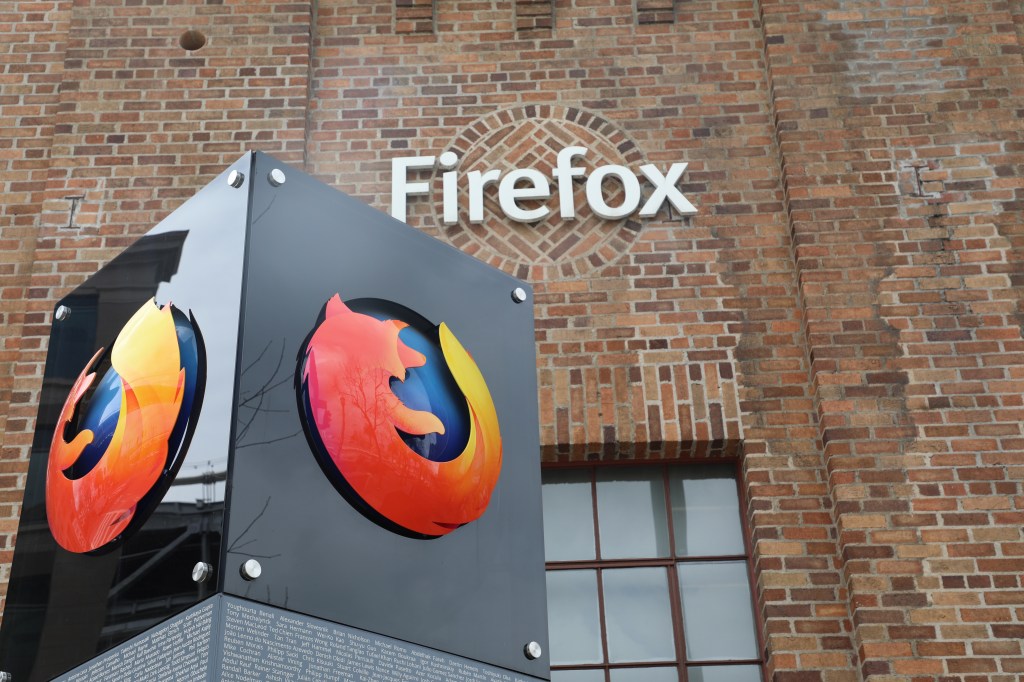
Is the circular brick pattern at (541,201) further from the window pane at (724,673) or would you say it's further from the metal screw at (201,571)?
the metal screw at (201,571)

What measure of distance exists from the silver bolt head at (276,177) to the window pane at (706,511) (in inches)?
131

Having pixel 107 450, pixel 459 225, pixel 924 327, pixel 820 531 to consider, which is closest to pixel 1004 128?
pixel 924 327

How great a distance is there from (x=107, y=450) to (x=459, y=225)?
3.64 m

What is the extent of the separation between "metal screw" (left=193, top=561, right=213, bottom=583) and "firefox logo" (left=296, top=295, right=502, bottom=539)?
374 millimetres

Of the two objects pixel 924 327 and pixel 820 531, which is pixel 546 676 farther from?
pixel 924 327

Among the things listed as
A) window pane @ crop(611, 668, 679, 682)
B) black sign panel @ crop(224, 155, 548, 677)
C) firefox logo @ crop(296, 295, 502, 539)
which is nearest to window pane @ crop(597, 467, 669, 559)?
window pane @ crop(611, 668, 679, 682)

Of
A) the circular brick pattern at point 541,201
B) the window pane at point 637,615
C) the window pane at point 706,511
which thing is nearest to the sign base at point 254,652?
the window pane at point 637,615

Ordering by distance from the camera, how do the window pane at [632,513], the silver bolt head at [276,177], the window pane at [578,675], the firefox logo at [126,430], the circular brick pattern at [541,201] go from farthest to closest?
the circular brick pattern at [541,201]
the window pane at [632,513]
the window pane at [578,675]
the silver bolt head at [276,177]
the firefox logo at [126,430]

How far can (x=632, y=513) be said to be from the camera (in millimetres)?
6070

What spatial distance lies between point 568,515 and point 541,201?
172 centimetres

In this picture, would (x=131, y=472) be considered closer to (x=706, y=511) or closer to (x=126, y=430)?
(x=126, y=430)

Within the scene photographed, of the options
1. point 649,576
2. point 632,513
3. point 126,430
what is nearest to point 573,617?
point 649,576

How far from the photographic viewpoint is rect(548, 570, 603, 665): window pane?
5727 mm

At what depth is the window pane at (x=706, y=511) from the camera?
597cm
